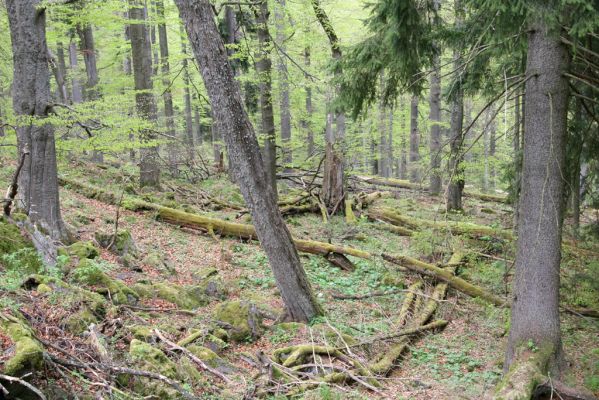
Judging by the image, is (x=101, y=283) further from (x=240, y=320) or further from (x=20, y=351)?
(x=20, y=351)

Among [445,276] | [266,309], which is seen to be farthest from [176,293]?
[445,276]

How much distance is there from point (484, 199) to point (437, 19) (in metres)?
14.4

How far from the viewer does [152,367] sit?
441 cm

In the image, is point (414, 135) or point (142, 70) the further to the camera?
point (414, 135)

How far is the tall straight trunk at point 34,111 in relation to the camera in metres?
7.34

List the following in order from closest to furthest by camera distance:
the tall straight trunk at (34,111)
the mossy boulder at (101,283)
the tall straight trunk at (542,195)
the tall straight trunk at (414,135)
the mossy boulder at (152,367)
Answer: the mossy boulder at (152,367) < the tall straight trunk at (542,195) < the mossy boulder at (101,283) < the tall straight trunk at (34,111) < the tall straight trunk at (414,135)

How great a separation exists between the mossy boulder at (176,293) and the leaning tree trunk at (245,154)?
1474mm

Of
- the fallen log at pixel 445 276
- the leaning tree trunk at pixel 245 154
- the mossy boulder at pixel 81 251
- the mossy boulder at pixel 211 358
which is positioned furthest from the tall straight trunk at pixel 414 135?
the mossy boulder at pixel 211 358

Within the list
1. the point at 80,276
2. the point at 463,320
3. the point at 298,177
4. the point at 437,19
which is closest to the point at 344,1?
the point at 298,177

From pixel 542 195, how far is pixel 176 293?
5.31 m

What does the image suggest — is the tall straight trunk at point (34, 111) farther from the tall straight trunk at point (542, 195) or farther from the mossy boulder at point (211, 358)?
the tall straight trunk at point (542, 195)

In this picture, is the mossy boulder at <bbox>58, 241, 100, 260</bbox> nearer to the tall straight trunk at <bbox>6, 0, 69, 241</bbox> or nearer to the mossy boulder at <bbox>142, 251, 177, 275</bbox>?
the tall straight trunk at <bbox>6, 0, 69, 241</bbox>

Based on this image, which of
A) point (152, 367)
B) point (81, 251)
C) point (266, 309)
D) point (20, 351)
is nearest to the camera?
point (20, 351)

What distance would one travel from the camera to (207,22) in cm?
594
